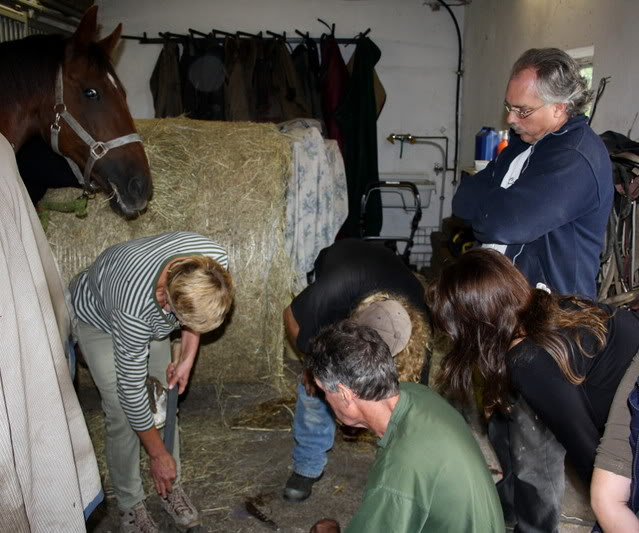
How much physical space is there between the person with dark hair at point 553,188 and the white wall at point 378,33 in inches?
195

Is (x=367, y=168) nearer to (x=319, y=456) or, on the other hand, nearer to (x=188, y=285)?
(x=319, y=456)

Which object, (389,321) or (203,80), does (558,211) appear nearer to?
(389,321)

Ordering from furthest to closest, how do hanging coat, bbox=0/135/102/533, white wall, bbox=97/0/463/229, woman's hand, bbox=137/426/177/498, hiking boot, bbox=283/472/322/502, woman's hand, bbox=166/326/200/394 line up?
white wall, bbox=97/0/463/229, hiking boot, bbox=283/472/322/502, woman's hand, bbox=166/326/200/394, woman's hand, bbox=137/426/177/498, hanging coat, bbox=0/135/102/533

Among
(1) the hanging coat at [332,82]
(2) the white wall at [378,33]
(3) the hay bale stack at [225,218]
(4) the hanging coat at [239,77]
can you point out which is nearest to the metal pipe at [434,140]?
(2) the white wall at [378,33]

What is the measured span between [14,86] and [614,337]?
91.5 inches

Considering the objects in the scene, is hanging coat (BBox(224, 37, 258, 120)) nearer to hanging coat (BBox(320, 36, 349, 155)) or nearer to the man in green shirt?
hanging coat (BBox(320, 36, 349, 155))

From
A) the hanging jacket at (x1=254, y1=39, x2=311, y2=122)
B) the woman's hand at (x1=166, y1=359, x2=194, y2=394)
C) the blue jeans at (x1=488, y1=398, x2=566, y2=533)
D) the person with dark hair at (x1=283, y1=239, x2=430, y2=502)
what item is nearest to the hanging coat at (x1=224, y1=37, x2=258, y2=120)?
the hanging jacket at (x1=254, y1=39, x2=311, y2=122)

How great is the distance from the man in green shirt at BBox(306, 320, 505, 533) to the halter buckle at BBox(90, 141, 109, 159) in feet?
5.14

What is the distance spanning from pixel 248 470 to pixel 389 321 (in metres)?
1.37

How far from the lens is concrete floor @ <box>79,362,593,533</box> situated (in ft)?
8.30

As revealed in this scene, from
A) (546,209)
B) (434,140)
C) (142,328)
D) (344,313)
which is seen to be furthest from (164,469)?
(434,140)

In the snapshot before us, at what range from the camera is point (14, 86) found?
7.63 ft

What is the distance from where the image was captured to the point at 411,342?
79.8 inches

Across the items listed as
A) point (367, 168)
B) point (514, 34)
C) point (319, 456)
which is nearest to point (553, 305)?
point (319, 456)
